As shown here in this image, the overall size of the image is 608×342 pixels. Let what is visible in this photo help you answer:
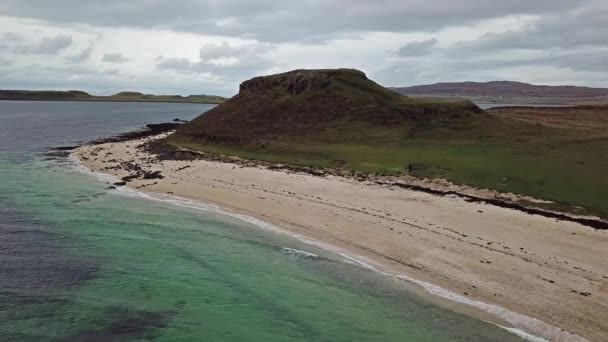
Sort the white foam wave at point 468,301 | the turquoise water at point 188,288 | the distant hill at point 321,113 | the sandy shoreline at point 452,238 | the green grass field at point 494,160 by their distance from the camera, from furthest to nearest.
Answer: the distant hill at point 321,113 < the green grass field at point 494,160 < the sandy shoreline at point 452,238 < the turquoise water at point 188,288 < the white foam wave at point 468,301

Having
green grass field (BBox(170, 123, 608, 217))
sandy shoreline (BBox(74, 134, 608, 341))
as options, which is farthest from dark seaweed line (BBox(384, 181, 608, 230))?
green grass field (BBox(170, 123, 608, 217))

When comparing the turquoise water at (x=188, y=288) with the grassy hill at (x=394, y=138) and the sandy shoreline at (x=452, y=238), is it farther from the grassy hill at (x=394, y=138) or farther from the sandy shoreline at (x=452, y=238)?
the grassy hill at (x=394, y=138)

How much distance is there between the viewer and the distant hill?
229ft

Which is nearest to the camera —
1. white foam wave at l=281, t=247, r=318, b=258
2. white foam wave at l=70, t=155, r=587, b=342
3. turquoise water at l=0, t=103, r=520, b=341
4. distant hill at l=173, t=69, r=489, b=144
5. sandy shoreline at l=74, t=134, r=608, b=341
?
white foam wave at l=70, t=155, r=587, b=342

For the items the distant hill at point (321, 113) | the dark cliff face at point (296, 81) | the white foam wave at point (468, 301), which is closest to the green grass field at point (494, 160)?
the distant hill at point (321, 113)

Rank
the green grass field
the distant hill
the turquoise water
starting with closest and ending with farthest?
1. the turquoise water
2. the green grass field
3. the distant hill

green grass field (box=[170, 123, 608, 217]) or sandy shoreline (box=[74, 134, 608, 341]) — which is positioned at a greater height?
green grass field (box=[170, 123, 608, 217])

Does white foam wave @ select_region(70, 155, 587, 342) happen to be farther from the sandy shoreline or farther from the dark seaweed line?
the dark seaweed line

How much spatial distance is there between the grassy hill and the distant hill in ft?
0.55

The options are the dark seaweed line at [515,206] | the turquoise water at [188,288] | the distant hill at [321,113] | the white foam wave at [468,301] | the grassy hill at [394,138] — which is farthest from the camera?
the distant hill at [321,113]

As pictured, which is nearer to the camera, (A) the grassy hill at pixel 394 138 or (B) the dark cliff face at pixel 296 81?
(A) the grassy hill at pixel 394 138

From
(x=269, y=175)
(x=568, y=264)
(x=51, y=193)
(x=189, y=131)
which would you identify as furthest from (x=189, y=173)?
(x=568, y=264)

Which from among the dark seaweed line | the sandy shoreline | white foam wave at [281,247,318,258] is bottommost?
white foam wave at [281,247,318,258]

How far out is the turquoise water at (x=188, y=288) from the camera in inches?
797
